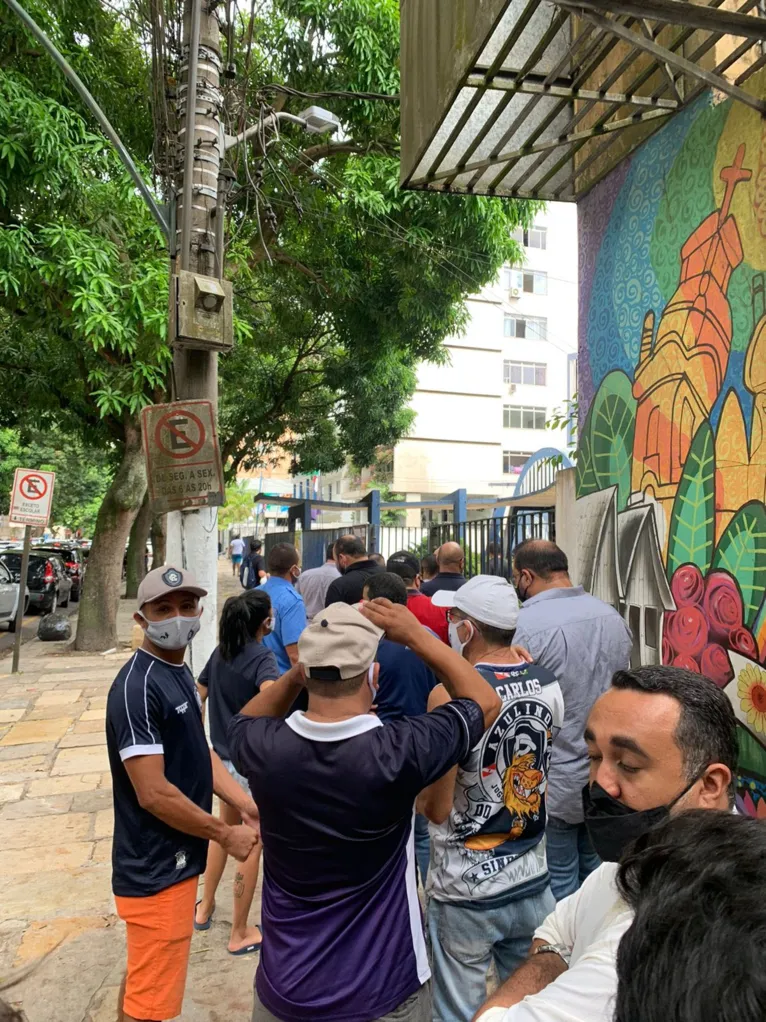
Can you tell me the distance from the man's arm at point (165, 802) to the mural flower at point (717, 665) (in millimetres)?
2405

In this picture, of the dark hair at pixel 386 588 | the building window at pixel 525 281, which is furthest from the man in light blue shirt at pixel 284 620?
the building window at pixel 525 281

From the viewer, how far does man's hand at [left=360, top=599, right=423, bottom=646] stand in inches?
86.1

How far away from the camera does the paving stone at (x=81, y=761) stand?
22.5ft

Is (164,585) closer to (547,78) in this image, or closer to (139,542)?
(547,78)

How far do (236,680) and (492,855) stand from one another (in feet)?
5.60

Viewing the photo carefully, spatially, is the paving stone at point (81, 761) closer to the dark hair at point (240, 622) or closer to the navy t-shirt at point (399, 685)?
the dark hair at point (240, 622)

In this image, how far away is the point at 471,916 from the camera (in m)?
2.44

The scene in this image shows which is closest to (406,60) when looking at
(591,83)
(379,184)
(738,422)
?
(591,83)

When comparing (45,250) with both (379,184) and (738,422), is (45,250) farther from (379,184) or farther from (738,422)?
(738,422)

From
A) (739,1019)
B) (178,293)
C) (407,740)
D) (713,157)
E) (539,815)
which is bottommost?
(539,815)

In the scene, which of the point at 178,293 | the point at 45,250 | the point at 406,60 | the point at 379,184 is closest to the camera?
the point at 406,60

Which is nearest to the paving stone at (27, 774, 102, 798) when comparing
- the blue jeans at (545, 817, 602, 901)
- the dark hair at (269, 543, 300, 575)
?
the dark hair at (269, 543, 300, 575)

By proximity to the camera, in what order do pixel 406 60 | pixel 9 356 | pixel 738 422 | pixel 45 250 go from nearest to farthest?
pixel 738 422, pixel 406 60, pixel 45 250, pixel 9 356

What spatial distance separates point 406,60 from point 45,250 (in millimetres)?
5167
